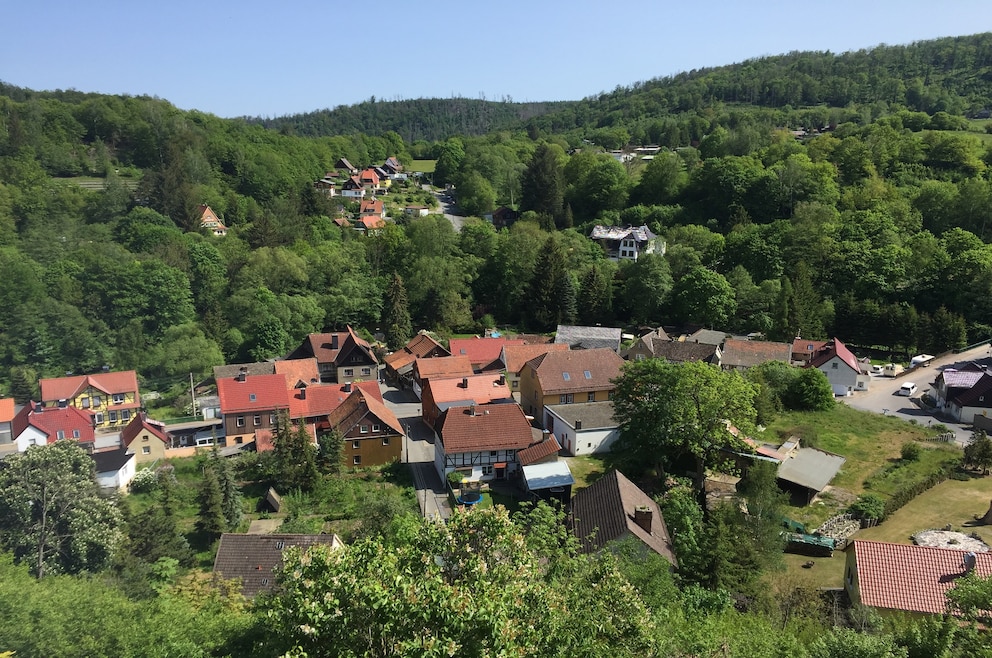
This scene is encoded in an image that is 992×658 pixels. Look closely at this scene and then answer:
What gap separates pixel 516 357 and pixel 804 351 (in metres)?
17.4

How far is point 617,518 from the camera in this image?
17.9 metres

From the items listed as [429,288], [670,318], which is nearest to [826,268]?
[670,318]

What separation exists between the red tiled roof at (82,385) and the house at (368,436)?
1495 centimetres

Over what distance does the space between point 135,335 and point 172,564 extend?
2779 cm

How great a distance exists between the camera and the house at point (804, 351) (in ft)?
125

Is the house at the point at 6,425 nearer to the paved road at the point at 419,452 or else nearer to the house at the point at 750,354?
the paved road at the point at 419,452

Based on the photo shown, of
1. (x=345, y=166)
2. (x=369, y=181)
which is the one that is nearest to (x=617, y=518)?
(x=369, y=181)

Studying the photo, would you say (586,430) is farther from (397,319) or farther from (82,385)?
(82,385)

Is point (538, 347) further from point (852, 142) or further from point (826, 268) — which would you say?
point (852, 142)

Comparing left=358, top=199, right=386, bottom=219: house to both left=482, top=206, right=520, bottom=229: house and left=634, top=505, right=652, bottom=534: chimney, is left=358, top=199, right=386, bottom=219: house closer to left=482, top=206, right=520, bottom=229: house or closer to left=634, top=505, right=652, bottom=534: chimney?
left=482, top=206, right=520, bottom=229: house

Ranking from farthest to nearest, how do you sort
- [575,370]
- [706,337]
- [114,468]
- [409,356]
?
[409,356] → [706,337] → [575,370] → [114,468]

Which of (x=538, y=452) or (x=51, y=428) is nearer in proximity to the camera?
(x=538, y=452)

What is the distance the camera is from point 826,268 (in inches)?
1858

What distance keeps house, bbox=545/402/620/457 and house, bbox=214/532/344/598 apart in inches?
479
